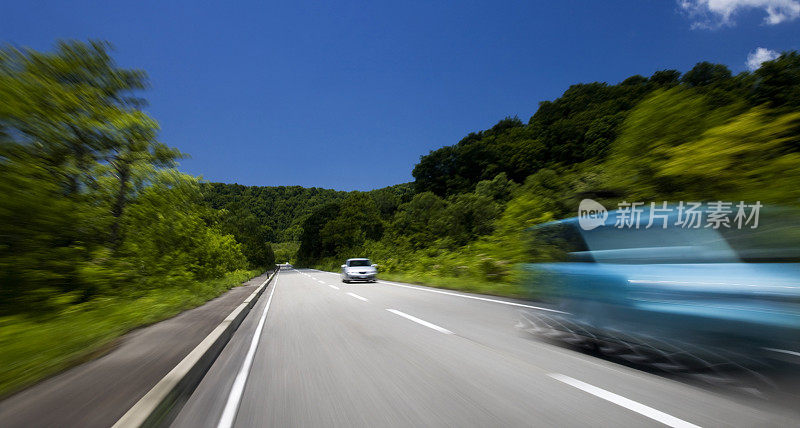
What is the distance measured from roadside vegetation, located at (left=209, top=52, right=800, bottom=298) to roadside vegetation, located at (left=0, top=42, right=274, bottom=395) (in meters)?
6.95

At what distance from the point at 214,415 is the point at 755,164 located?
28.8ft

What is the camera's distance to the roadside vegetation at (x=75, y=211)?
475cm

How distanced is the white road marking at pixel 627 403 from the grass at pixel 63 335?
17.4 ft

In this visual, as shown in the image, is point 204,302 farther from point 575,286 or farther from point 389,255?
point 389,255

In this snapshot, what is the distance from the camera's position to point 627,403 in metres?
3.11

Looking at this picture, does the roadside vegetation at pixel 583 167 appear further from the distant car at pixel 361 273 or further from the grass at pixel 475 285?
the distant car at pixel 361 273

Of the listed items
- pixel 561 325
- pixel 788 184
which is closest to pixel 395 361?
pixel 561 325

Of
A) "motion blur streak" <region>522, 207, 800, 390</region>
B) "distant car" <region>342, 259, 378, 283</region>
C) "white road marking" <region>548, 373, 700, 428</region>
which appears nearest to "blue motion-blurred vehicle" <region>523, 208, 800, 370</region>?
"motion blur streak" <region>522, 207, 800, 390</region>

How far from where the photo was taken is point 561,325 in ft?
17.7

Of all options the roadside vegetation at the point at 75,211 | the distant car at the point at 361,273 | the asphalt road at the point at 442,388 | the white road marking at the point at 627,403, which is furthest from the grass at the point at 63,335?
the distant car at the point at 361,273

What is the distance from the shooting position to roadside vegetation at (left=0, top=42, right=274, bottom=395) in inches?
187

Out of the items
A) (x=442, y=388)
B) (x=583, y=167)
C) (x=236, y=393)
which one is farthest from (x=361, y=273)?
(x=442, y=388)

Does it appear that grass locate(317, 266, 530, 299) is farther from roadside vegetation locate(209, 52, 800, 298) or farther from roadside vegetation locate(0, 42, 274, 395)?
roadside vegetation locate(0, 42, 274, 395)

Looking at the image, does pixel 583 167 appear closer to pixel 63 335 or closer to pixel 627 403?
pixel 627 403
